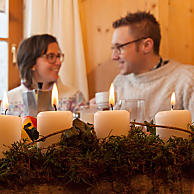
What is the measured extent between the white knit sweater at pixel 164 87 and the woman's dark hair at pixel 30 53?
786 millimetres

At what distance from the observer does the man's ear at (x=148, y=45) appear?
7.75 ft

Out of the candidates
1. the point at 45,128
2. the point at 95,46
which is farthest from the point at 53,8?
the point at 45,128

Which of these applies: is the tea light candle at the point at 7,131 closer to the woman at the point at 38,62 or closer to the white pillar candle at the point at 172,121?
the white pillar candle at the point at 172,121

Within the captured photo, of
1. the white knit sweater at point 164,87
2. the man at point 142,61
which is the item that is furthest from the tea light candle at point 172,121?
the man at point 142,61

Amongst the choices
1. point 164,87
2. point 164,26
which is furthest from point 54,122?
point 164,26

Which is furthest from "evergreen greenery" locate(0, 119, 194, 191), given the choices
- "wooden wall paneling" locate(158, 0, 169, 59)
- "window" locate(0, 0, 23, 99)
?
"window" locate(0, 0, 23, 99)

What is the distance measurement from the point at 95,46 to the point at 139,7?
0.59m

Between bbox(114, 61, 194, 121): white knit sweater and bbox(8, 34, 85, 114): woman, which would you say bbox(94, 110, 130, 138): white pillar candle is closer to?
bbox(114, 61, 194, 121): white knit sweater

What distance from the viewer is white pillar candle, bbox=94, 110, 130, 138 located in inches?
21.0

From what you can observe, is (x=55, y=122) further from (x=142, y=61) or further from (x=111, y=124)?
(x=142, y=61)

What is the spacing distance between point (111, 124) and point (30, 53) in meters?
2.04

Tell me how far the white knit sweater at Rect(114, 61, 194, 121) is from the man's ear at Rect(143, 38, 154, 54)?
201 mm

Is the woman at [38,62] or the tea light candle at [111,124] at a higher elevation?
the woman at [38,62]

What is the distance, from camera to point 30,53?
8.02 feet
